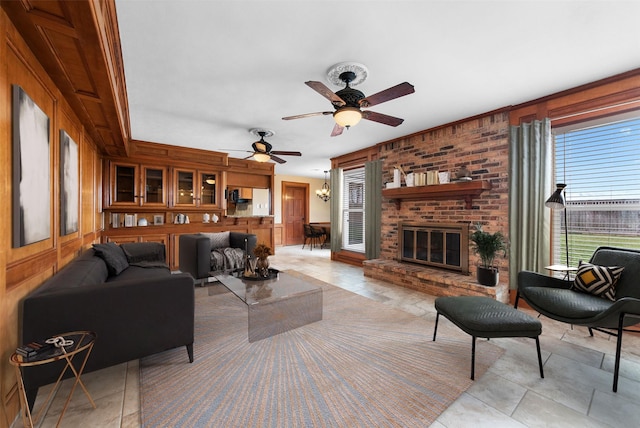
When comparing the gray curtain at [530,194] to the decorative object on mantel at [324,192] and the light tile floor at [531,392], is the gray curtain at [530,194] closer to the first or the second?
the light tile floor at [531,392]

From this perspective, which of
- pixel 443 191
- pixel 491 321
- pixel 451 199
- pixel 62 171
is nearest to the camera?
pixel 491 321

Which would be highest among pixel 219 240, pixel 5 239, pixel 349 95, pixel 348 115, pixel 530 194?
pixel 349 95

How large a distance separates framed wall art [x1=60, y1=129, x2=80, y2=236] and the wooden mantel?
411 centimetres

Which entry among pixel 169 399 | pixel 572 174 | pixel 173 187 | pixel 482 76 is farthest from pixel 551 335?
pixel 173 187

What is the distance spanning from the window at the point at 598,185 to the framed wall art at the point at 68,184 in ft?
16.1

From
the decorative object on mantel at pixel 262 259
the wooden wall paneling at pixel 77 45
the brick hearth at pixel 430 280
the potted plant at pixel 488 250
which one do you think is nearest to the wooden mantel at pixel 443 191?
the potted plant at pixel 488 250

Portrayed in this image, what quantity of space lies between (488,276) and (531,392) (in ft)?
5.68

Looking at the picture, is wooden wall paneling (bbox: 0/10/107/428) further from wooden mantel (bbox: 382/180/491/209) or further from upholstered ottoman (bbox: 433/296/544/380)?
wooden mantel (bbox: 382/180/491/209)

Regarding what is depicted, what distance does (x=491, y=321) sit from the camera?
1818mm

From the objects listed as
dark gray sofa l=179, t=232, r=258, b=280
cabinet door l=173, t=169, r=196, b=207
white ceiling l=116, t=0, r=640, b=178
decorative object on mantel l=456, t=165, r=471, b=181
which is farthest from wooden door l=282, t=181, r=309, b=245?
decorative object on mantel l=456, t=165, r=471, b=181

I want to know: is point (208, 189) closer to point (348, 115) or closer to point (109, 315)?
point (348, 115)

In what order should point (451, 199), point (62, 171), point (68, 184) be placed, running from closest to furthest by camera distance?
point (62, 171) → point (68, 184) → point (451, 199)

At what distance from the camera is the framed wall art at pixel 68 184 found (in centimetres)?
226

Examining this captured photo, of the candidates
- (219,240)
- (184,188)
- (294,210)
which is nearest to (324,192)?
(294,210)
